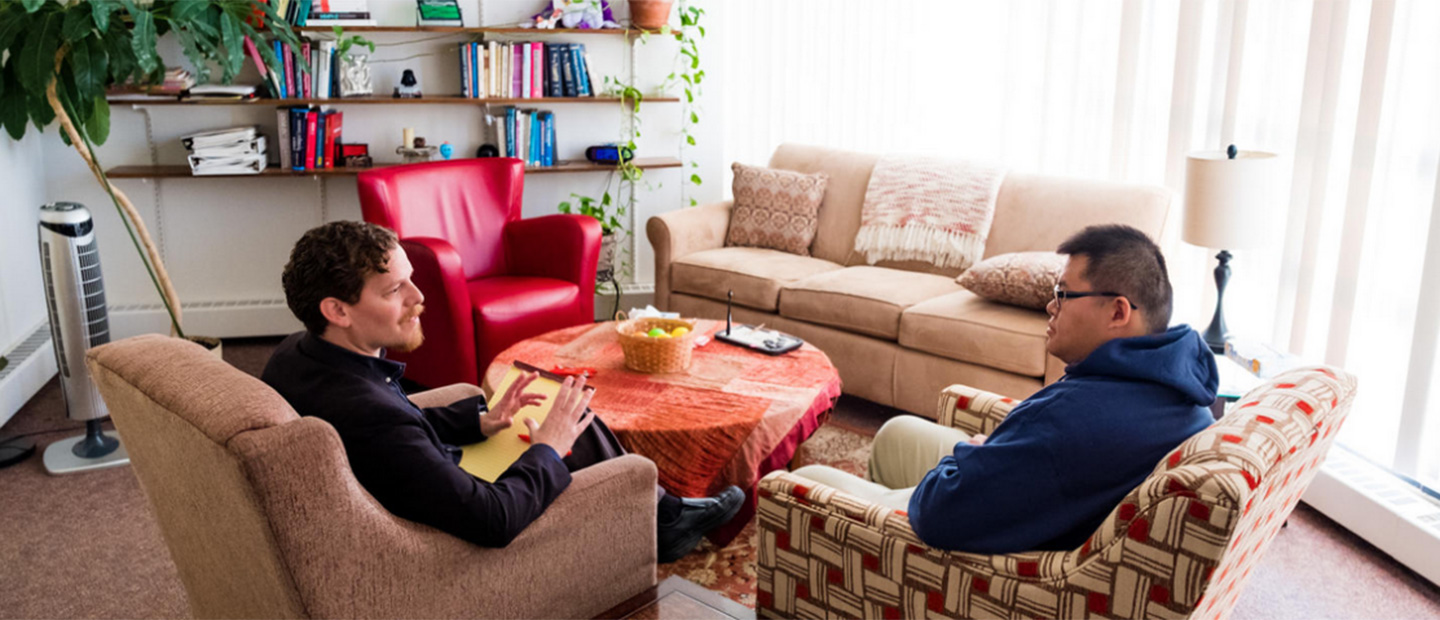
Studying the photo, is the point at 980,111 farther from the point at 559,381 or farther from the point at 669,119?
the point at 559,381

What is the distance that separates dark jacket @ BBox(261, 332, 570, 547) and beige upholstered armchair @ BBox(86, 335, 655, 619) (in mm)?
39

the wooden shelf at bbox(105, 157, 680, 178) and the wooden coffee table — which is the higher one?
the wooden shelf at bbox(105, 157, 680, 178)

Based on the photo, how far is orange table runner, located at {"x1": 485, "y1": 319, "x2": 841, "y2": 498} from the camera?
2.78m

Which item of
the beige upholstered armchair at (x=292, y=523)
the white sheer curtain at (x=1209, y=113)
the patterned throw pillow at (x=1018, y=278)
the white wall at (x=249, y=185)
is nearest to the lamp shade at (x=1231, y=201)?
the white sheer curtain at (x=1209, y=113)

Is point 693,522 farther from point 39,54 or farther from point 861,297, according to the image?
point 39,54

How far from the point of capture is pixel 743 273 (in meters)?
4.42

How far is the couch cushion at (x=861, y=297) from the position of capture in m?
3.98

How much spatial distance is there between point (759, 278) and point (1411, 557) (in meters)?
2.34

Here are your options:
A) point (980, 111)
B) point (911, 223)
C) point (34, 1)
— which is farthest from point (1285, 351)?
point (34, 1)

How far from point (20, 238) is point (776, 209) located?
3107 millimetres

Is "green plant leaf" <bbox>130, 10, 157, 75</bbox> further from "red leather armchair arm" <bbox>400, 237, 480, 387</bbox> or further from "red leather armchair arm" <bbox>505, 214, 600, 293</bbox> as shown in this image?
"red leather armchair arm" <bbox>505, 214, 600, 293</bbox>

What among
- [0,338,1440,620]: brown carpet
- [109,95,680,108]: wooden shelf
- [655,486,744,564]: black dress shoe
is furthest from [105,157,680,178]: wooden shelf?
[655,486,744,564]: black dress shoe

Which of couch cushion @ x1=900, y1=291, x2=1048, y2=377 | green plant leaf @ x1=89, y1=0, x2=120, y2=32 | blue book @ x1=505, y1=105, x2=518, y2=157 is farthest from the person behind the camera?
blue book @ x1=505, y1=105, x2=518, y2=157

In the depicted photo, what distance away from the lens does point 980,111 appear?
493 centimetres
